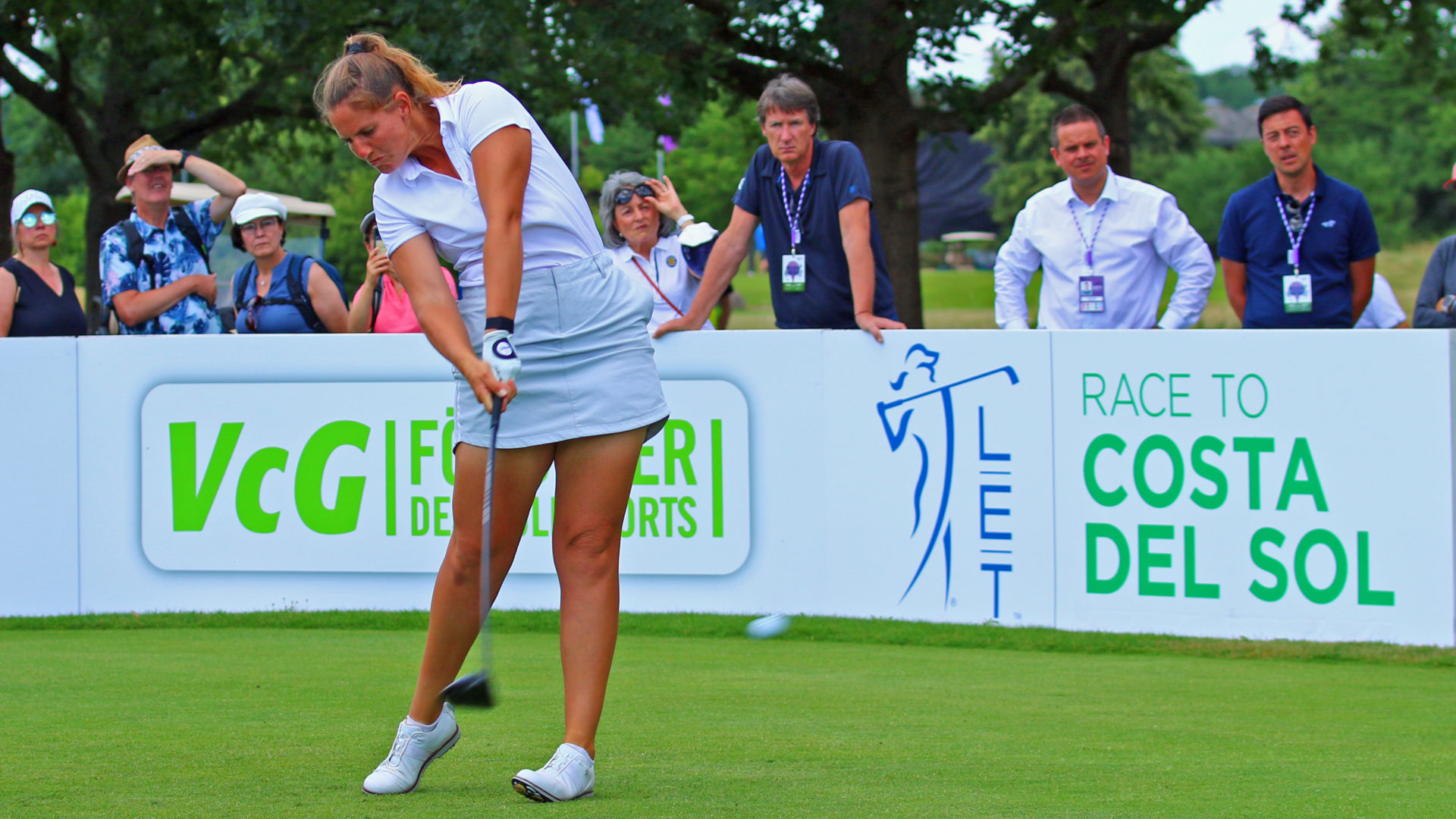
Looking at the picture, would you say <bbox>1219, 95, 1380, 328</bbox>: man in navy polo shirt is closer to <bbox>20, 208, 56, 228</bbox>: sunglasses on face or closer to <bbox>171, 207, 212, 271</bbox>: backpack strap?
<bbox>171, 207, 212, 271</bbox>: backpack strap

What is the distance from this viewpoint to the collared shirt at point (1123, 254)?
6.40 metres

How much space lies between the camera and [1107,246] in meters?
6.42

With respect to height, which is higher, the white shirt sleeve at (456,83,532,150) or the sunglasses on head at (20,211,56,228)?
the sunglasses on head at (20,211,56,228)

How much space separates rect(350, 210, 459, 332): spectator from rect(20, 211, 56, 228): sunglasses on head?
147cm

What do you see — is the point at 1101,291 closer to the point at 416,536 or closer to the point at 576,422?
the point at 416,536

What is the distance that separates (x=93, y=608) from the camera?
6770 mm

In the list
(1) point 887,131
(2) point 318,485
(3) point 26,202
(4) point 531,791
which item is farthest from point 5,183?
(4) point 531,791

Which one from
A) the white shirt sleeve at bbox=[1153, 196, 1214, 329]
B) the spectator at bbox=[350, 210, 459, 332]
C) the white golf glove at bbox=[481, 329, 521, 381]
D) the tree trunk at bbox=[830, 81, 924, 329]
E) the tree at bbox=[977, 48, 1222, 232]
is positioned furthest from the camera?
the tree at bbox=[977, 48, 1222, 232]

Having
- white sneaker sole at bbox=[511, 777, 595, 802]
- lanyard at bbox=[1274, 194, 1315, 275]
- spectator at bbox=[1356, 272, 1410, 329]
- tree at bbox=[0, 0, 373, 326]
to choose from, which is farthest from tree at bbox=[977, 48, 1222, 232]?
white sneaker sole at bbox=[511, 777, 595, 802]

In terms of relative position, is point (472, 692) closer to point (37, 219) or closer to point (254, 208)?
point (254, 208)

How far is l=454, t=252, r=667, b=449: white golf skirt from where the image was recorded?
3.21 m

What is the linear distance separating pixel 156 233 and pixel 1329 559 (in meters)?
5.39

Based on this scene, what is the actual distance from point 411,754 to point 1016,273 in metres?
4.29

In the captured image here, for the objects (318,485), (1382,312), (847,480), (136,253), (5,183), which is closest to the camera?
(847,480)
